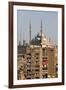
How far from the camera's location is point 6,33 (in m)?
2.27

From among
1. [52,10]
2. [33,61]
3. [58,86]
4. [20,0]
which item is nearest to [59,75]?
[58,86]

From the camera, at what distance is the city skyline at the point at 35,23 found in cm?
231

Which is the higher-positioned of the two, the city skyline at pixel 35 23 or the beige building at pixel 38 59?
the city skyline at pixel 35 23

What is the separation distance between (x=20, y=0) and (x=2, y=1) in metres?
0.18

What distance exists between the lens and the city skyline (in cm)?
231

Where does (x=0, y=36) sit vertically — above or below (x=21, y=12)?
below

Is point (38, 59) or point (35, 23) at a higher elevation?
point (35, 23)

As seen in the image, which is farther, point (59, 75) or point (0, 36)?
point (59, 75)

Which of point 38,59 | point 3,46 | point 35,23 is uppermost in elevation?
point 35,23

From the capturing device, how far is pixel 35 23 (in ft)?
7.70

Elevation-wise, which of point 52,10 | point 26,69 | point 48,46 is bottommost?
point 26,69

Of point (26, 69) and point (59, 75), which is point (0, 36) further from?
point (59, 75)

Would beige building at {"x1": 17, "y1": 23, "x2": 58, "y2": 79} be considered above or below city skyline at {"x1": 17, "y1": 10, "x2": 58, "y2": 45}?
below

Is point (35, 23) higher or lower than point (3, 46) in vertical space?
higher
